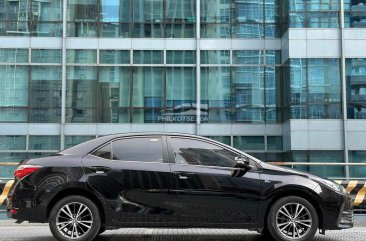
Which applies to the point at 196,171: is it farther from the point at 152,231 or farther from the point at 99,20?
the point at 99,20

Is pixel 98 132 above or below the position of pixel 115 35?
below

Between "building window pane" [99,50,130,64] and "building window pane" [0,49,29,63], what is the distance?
3.42 metres

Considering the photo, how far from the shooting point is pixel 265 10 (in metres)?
25.3

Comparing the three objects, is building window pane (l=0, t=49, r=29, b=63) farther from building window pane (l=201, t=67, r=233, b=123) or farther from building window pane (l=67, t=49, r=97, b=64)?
building window pane (l=201, t=67, r=233, b=123)

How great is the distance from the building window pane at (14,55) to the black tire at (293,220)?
19847mm

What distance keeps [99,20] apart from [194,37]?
14.4 feet

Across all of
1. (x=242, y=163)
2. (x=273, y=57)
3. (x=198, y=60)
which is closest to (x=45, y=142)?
(x=198, y=60)

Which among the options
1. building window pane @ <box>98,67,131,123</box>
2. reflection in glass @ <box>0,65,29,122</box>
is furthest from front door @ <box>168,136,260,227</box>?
reflection in glass @ <box>0,65,29,122</box>

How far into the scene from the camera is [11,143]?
24734 mm

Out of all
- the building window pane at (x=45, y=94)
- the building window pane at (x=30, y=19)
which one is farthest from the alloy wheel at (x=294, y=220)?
the building window pane at (x=30, y=19)

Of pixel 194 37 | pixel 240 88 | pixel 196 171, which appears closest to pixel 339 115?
→ pixel 240 88

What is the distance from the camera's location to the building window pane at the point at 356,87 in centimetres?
2308

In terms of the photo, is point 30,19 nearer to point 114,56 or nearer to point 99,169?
point 114,56

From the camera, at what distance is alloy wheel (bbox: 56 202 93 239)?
24.8 feet
